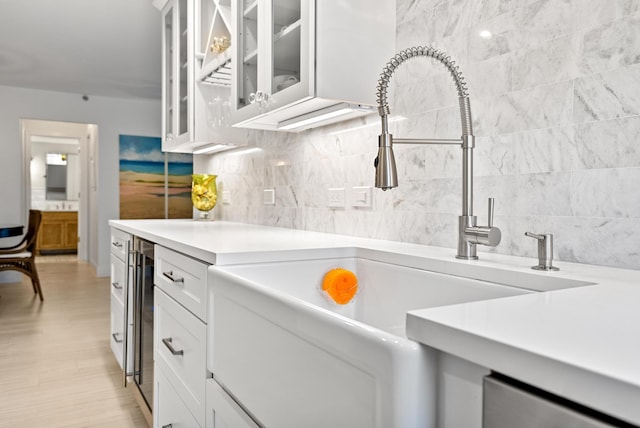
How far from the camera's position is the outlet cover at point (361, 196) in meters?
1.85

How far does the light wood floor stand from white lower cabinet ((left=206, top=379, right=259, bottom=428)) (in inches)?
45.1

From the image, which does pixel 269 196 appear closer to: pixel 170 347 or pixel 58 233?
pixel 170 347

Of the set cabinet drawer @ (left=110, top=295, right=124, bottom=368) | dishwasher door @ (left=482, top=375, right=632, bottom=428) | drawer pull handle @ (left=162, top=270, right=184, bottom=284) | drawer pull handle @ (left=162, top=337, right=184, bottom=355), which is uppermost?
dishwasher door @ (left=482, top=375, right=632, bottom=428)

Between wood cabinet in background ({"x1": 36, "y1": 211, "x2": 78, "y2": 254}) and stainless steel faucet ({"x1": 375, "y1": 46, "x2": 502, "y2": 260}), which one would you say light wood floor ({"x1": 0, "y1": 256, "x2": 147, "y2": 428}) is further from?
wood cabinet in background ({"x1": 36, "y1": 211, "x2": 78, "y2": 254})

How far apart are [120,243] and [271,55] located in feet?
4.86

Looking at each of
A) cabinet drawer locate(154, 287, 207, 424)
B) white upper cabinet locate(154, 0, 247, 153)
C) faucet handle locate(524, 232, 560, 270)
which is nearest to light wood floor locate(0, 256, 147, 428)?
cabinet drawer locate(154, 287, 207, 424)

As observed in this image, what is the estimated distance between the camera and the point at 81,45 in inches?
169

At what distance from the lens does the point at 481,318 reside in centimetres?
58

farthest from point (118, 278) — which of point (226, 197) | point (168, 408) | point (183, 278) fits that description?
point (183, 278)

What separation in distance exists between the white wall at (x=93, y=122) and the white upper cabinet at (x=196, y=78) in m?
3.66

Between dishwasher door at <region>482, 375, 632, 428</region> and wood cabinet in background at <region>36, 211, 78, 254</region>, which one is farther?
wood cabinet in background at <region>36, 211, 78, 254</region>

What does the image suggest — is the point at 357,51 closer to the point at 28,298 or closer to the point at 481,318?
the point at 481,318

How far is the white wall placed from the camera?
5789 millimetres

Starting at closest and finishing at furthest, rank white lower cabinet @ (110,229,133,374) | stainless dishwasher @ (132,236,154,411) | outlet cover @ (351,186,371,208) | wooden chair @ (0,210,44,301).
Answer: outlet cover @ (351,186,371,208) → stainless dishwasher @ (132,236,154,411) → white lower cabinet @ (110,229,133,374) → wooden chair @ (0,210,44,301)
